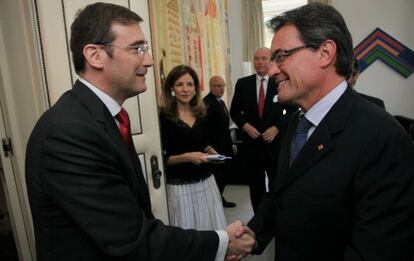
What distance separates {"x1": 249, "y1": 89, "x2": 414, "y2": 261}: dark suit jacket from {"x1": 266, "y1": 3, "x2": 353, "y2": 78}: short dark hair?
0.13m

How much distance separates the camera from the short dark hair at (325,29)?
1181 millimetres

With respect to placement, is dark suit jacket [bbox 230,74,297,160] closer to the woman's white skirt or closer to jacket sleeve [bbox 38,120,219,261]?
the woman's white skirt

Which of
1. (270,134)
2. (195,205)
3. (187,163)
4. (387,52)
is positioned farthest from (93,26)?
(387,52)

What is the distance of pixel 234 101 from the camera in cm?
359

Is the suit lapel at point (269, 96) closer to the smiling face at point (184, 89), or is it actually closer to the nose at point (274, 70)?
the smiling face at point (184, 89)

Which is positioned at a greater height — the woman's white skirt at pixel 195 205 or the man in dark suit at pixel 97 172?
the man in dark suit at pixel 97 172

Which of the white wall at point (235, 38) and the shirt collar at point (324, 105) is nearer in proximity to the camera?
the shirt collar at point (324, 105)

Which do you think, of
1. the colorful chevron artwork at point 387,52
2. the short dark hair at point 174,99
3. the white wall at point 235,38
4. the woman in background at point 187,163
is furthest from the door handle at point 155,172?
the colorful chevron artwork at point 387,52

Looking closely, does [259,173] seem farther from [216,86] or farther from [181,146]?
[216,86]

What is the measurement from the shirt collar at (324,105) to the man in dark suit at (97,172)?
566 mm

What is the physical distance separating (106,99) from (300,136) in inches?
30.0

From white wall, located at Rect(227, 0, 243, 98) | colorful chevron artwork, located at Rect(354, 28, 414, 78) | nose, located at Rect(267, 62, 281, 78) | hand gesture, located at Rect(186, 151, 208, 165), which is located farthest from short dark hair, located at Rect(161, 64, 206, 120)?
colorful chevron artwork, located at Rect(354, 28, 414, 78)

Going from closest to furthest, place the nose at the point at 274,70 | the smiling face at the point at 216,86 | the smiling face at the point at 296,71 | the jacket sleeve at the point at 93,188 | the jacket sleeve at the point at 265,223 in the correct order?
the jacket sleeve at the point at 93,188, the smiling face at the point at 296,71, the nose at the point at 274,70, the jacket sleeve at the point at 265,223, the smiling face at the point at 216,86

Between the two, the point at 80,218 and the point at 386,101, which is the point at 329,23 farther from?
the point at 386,101
